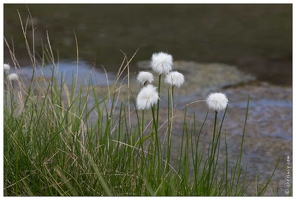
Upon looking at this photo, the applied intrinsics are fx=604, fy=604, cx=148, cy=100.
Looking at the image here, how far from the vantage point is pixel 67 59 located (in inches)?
253

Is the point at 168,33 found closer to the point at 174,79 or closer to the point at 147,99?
the point at 174,79

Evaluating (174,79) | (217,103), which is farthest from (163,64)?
(217,103)

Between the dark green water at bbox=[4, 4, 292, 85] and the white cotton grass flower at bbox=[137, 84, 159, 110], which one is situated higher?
the white cotton grass flower at bbox=[137, 84, 159, 110]

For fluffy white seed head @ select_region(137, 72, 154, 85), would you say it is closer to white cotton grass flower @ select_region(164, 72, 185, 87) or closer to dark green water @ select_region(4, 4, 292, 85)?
white cotton grass flower @ select_region(164, 72, 185, 87)

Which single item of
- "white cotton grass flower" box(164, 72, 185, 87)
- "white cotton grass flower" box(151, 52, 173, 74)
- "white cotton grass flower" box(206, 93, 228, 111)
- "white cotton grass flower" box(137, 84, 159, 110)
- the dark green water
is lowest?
the dark green water

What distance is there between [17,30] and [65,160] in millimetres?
6072

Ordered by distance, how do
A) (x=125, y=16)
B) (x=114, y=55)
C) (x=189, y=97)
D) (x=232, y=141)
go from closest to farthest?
(x=232, y=141) → (x=189, y=97) → (x=114, y=55) → (x=125, y=16)

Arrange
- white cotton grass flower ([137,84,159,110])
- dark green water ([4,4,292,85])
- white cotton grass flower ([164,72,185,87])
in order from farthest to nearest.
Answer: dark green water ([4,4,292,85])
white cotton grass flower ([164,72,185,87])
white cotton grass flower ([137,84,159,110])

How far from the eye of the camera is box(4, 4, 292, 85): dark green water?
696cm

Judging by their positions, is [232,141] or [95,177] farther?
[232,141]

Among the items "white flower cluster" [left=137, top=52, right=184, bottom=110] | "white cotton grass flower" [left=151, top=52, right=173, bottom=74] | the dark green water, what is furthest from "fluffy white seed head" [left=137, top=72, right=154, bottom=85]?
the dark green water

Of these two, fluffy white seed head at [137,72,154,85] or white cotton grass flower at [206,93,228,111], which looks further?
fluffy white seed head at [137,72,154,85]

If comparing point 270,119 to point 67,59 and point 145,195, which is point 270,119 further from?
point 145,195

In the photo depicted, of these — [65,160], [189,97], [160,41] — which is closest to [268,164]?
[189,97]
